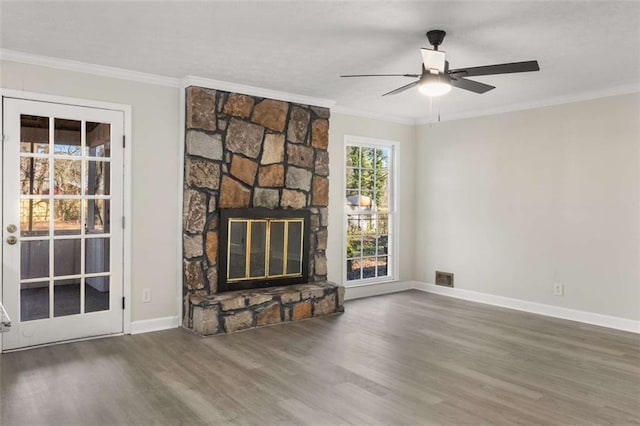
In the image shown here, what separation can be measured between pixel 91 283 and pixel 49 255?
43 centimetres

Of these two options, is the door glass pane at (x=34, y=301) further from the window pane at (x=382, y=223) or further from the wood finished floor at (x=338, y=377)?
the window pane at (x=382, y=223)

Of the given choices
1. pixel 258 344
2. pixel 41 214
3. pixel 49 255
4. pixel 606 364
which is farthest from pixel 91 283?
pixel 606 364

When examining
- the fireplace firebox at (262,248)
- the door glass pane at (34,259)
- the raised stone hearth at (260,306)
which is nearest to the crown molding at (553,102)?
the fireplace firebox at (262,248)

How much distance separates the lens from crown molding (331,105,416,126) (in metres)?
6.08

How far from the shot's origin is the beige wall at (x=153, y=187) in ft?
14.9

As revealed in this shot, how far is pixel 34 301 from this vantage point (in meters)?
4.09

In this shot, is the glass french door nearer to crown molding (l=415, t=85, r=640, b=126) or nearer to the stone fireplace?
the stone fireplace

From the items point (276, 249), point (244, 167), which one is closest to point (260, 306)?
point (276, 249)

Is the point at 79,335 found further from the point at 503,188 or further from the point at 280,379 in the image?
the point at 503,188

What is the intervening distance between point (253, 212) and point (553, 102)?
141 inches

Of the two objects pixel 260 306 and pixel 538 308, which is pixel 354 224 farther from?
pixel 538 308

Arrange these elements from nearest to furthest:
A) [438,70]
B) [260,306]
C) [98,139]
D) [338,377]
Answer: [438,70] → [338,377] → [98,139] → [260,306]

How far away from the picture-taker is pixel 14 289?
4000mm

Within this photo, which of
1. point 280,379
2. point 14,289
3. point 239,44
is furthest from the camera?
point 14,289
